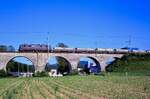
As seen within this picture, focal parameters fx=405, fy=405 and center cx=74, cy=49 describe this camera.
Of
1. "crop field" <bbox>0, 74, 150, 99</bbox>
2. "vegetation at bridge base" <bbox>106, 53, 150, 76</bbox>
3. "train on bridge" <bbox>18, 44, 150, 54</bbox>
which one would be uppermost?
"train on bridge" <bbox>18, 44, 150, 54</bbox>

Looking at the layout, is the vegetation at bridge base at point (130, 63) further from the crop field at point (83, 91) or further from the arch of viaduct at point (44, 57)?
the crop field at point (83, 91)

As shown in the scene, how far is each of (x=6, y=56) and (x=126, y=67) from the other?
22452 millimetres

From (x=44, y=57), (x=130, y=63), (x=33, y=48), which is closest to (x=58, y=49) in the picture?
(x=44, y=57)

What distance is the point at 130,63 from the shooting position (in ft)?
258

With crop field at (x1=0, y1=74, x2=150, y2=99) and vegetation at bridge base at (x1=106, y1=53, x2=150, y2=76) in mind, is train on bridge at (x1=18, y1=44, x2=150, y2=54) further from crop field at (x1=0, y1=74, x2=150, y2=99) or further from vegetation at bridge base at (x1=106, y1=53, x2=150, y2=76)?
crop field at (x1=0, y1=74, x2=150, y2=99)

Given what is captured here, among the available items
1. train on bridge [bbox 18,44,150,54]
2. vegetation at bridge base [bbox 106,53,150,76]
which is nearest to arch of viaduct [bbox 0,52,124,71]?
train on bridge [bbox 18,44,150,54]

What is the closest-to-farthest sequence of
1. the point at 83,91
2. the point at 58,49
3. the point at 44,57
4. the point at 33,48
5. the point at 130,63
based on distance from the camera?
the point at 83,91 → the point at 130,63 → the point at 33,48 → the point at 44,57 → the point at 58,49

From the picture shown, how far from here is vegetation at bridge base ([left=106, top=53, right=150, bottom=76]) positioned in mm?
72125

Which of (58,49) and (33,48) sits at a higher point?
(33,48)

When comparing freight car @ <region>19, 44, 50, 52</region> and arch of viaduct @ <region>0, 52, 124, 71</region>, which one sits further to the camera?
freight car @ <region>19, 44, 50, 52</region>

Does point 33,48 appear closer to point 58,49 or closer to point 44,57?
point 44,57

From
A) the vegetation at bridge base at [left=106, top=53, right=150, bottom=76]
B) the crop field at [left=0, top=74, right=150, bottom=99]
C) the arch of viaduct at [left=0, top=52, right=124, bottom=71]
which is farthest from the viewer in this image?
the arch of viaduct at [left=0, top=52, right=124, bottom=71]

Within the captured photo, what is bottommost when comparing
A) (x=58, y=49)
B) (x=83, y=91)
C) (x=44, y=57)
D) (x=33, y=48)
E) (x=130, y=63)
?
(x=83, y=91)

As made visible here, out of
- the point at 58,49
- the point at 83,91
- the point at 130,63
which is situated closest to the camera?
the point at 83,91
